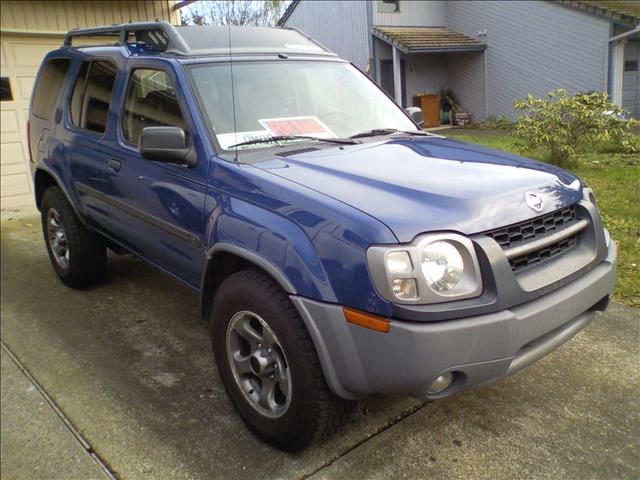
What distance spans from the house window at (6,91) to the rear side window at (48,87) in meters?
4.11

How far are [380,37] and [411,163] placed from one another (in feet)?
56.6

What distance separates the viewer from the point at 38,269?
561 centimetres

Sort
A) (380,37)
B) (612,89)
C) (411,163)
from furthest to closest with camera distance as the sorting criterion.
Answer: (380,37), (612,89), (411,163)

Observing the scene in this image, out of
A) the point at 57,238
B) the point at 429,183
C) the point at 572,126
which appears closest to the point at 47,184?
the point at 57,238

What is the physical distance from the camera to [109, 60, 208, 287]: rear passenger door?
2984 mm

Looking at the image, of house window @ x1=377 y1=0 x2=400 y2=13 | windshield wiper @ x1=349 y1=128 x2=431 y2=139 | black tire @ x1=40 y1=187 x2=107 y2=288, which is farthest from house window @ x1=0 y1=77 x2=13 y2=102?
house window @ x1=377 y1=0 x2=400 y2=13

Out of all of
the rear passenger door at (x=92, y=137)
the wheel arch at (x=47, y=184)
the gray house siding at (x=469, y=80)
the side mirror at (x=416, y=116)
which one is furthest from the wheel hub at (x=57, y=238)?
the gray house siding at (x=469, y=80)

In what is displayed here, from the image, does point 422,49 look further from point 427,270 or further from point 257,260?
point 427,270

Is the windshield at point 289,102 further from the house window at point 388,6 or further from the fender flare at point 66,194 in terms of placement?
the house window at point 388,6

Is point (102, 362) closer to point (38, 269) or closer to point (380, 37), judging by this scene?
point (38, 269)

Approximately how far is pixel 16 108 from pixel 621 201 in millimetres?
8617

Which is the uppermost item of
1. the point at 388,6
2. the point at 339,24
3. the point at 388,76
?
the point at 388,6

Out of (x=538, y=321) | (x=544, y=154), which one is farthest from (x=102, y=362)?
(x=544, y=154)

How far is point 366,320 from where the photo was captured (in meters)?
2.07
